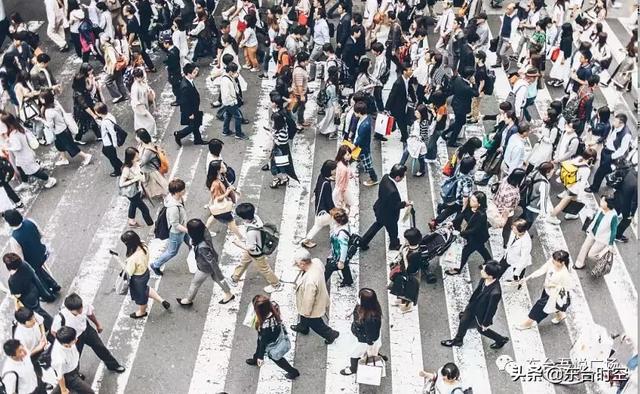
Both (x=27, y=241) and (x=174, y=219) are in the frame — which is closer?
(x=27, y=241)

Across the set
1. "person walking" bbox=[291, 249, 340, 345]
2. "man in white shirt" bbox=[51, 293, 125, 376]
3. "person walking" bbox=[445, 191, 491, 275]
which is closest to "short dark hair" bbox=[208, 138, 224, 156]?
"person walking" bbox=[291, 249, 340, 345]

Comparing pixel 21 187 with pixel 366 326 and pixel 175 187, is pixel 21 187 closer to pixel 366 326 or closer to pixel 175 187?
pixel 175 187

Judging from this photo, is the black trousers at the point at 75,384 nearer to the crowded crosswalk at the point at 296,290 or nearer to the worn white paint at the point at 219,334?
the crowded crosswalk at the point at 296,290

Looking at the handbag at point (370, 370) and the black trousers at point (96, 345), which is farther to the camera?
the handbag at point (370, 370)

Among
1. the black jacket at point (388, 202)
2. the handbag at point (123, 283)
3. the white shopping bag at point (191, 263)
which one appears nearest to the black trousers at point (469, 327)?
the black jacket at point (388, 202)

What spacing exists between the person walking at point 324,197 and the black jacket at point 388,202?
30.4 inches

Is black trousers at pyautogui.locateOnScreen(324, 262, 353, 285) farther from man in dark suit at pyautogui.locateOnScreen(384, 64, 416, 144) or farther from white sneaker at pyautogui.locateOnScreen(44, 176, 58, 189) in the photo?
white sneaker at pyautogui.locateOnScreen(44, 176, 58, 189)

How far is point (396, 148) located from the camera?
46.2 ft

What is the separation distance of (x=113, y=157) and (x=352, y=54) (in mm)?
5681

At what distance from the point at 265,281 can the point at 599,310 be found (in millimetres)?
5177

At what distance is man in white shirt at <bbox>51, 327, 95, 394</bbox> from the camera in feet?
25.3

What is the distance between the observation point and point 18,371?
7625 mm

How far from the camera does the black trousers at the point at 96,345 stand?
28.0 feet

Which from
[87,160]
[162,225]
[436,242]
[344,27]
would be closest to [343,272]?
[436,242]
